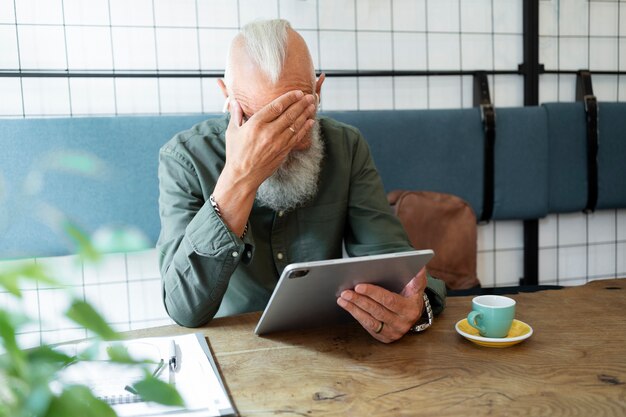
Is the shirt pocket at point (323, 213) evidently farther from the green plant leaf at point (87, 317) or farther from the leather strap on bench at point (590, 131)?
the leather strap on bench at point (590, 131)

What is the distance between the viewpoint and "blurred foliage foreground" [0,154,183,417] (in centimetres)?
23

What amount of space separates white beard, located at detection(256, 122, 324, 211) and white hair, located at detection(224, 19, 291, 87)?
0.20 metres

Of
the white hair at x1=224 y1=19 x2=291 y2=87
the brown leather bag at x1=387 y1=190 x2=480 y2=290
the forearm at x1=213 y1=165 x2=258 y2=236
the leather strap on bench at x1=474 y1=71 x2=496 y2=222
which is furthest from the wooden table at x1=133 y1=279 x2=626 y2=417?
the leather strap on bench at x1=474 y1=71 x2=496 y2=222

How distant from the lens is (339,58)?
2.35 metres

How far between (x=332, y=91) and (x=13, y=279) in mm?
2193

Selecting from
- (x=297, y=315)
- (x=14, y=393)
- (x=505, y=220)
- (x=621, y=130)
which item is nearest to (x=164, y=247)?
(x=297, y=315)

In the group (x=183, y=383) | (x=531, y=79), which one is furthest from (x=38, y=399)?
(x=531, y=79)

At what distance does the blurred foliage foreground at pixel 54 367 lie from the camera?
23cm

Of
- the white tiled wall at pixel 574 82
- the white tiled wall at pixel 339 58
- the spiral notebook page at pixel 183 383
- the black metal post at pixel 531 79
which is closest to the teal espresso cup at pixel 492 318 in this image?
the spiral notebook page at pixel 183 383

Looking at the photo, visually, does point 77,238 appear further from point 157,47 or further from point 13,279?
point 157,47

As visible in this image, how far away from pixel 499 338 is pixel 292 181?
652mm

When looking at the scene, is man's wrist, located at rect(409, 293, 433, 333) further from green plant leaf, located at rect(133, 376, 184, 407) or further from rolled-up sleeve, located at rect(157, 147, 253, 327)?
green plant leaf, located at rect(133, 376, 184, 407)

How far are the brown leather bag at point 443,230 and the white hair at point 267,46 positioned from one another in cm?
96

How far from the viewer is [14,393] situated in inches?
9.8
